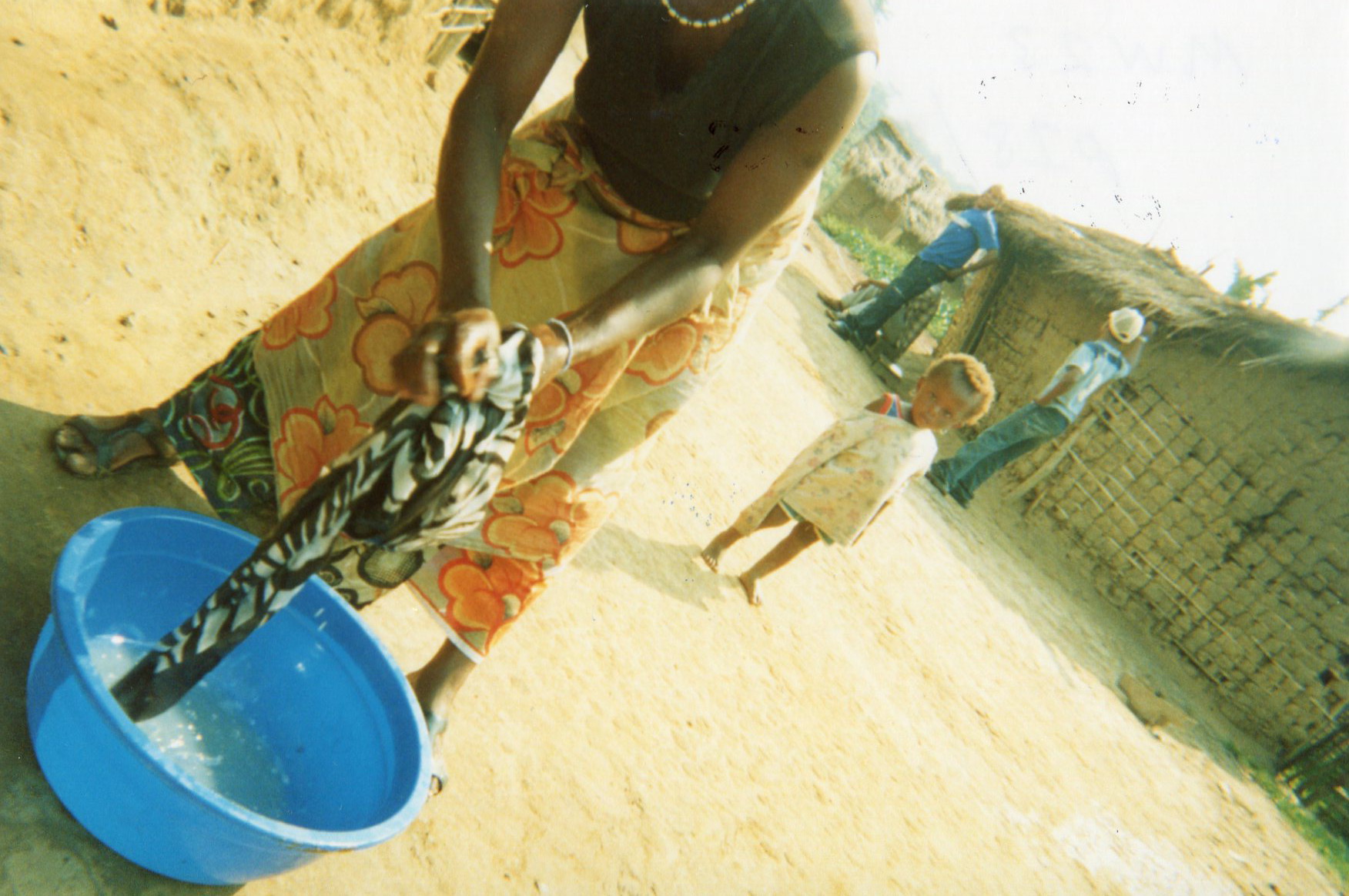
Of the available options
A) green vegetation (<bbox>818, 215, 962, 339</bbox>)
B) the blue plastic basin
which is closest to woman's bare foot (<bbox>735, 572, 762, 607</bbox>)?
the blue plastic basin

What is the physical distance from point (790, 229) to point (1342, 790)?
18.6 ft

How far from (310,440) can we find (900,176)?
46.8 feet

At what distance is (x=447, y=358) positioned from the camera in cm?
101

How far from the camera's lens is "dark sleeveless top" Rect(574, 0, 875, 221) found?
128 cm

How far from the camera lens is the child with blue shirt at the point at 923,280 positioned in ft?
25.4

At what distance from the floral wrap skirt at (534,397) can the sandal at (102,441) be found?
0.04 m

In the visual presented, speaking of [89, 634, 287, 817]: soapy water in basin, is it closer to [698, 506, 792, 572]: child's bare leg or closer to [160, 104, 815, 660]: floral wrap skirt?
[160, 104, 815, 660]: floral wrap skirt

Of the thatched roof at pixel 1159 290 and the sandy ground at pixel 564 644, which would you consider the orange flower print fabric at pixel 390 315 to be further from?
the thatched roof at pixel 1159 290

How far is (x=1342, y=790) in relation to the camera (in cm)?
480

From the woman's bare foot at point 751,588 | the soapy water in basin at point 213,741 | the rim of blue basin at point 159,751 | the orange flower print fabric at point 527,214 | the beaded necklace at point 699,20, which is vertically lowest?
the soapy water in basin at point 213,741

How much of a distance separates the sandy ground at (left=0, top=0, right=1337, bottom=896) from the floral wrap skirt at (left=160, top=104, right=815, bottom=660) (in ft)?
1.04

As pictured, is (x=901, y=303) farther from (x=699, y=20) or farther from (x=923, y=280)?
(x=699, y=20)

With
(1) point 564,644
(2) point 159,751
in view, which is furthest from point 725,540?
(2) point 159,751

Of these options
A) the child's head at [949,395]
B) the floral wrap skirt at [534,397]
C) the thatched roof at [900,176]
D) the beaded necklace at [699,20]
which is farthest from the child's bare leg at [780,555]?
the thatched roof at [900,176]
